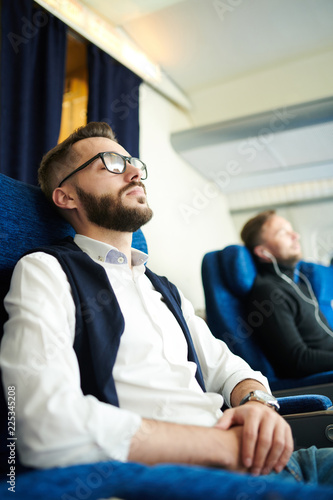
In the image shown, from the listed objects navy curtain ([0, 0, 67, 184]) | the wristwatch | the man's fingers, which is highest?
navy curtain ([0, 0, 67, 184])

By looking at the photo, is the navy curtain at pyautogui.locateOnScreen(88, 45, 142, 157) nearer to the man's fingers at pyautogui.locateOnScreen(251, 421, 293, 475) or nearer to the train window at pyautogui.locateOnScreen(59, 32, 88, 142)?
the train window at pyautogui.locateOnScreen(59, 32, 88, 142)

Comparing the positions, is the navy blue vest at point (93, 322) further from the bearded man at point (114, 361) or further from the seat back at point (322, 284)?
the seat back at point (322, 284)

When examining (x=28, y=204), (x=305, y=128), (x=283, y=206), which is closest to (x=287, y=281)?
(x=305, y=128)

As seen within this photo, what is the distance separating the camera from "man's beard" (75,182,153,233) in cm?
114

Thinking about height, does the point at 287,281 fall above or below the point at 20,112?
below

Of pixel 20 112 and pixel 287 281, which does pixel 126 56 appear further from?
pixel 287 281

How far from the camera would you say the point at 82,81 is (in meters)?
2.82

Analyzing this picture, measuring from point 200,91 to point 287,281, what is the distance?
81.3 inches

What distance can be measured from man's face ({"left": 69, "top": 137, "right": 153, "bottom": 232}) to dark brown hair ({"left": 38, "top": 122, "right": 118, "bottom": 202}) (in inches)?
2.6

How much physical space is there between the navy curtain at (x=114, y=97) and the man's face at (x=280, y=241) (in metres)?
0.95

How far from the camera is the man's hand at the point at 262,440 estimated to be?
2.35ft

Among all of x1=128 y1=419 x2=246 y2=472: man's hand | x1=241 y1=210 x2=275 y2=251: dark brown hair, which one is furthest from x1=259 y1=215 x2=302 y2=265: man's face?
x1=128 y1=419 x2=246 y2=472: man's hand

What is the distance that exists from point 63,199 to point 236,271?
1014 millimetres

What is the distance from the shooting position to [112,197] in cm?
116
